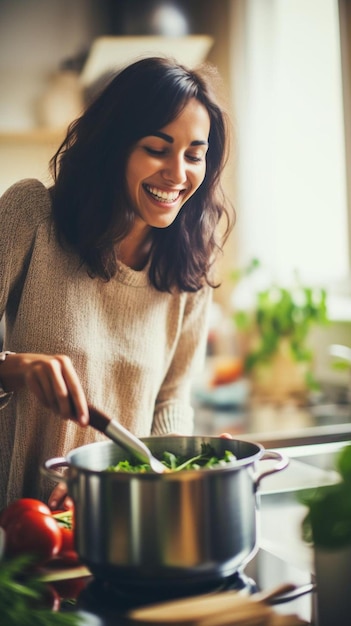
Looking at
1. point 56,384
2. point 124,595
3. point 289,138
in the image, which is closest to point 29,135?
point 289,138

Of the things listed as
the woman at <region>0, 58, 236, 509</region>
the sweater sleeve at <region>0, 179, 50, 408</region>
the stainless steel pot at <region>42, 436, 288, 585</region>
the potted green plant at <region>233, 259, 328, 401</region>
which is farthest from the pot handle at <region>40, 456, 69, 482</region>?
the potted green plant at <region>233, 259, 328, 401</region>

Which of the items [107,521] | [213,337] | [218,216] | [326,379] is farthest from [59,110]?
[107,521]

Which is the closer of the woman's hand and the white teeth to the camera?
the woman's hand

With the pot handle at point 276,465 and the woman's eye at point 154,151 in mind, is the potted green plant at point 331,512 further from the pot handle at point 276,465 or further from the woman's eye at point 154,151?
the woman's eye at point 154,151

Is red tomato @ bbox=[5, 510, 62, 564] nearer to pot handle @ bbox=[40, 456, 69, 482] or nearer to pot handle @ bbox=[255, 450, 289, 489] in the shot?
pot handle @ bbox=[40, 456, 69, 482]

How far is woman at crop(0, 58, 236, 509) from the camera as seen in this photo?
126 cm

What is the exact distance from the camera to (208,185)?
1.45 m

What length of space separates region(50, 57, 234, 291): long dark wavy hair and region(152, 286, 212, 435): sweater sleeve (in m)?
0.09

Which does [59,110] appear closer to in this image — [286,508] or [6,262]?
[6,262]

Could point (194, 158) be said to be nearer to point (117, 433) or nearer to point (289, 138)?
point (117, 433)

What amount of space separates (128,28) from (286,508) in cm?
279

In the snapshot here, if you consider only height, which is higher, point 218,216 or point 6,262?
point 218,216

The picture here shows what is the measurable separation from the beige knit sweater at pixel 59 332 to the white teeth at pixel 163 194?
0.17m

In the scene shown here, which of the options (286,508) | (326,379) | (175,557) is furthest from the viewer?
(326,379)
